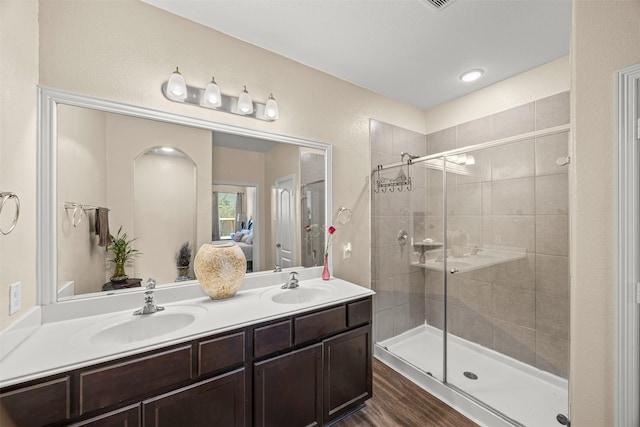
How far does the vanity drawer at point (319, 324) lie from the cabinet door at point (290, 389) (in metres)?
0.07

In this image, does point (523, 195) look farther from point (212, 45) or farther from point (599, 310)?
point (212, 45)

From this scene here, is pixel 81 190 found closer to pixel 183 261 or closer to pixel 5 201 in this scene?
pixel 5 201

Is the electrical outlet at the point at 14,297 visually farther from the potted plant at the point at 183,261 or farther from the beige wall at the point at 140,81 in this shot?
the potted plant at the point at 183,261

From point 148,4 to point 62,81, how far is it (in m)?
0.68

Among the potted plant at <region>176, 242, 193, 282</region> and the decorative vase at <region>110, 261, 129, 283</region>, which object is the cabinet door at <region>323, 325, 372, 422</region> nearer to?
the potted plant at <region>176, 242, 193, 282</region>

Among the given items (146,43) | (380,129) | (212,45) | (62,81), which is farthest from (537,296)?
(62,81)

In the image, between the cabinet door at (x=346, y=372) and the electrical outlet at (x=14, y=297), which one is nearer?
the electrical outlet at (x=14, y=297)

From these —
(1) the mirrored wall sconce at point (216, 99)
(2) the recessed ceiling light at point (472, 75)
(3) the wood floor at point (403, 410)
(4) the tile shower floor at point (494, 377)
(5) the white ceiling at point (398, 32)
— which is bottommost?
(3) the wood floor at point (403, 410)

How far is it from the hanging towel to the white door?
40.9 inches

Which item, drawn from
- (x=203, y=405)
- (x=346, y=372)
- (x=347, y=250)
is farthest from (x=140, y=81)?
(x=346, y=372)

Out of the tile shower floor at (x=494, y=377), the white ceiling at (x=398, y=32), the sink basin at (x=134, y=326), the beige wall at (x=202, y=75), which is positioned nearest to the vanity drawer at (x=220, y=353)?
the sink basin at (x=134, y=326)

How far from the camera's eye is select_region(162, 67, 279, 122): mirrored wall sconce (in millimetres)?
1562

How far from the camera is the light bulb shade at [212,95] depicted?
1668 mm

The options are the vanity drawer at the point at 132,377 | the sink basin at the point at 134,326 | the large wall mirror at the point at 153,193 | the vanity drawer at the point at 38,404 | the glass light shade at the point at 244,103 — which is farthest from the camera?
the glass light shade at the point at 244,103
